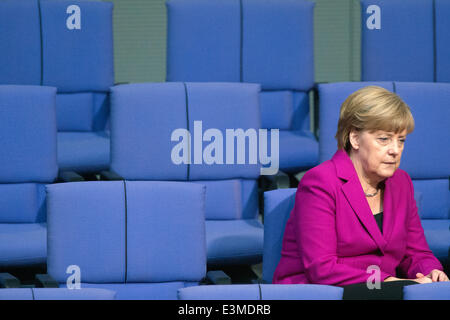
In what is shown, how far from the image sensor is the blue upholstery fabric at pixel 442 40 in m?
1.52

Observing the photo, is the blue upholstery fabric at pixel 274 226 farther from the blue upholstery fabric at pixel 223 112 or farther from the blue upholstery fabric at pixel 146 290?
the blue upholstery fabric at pixel 223 112

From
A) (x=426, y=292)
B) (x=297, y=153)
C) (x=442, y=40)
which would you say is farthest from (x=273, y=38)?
(x=426, y=292)

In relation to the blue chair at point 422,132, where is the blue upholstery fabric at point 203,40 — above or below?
above

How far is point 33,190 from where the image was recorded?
1.24 meters

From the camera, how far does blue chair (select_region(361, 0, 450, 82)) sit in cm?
152

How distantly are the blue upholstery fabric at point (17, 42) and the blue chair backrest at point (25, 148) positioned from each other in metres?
0.30

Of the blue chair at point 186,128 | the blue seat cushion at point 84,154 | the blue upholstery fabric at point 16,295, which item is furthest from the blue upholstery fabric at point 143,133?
the blue upholstery fabric at point 16,295

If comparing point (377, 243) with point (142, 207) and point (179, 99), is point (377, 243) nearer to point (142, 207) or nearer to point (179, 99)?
point (142, 207)

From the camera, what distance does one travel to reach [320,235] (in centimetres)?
85

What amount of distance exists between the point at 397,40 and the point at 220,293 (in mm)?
1034

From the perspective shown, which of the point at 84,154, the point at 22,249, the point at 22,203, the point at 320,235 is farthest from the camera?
the point at 84,154

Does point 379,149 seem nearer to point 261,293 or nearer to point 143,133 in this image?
point 261,293

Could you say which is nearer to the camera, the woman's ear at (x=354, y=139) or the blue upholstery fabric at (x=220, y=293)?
the blue upholstery fabric at (x=220, y=293)
